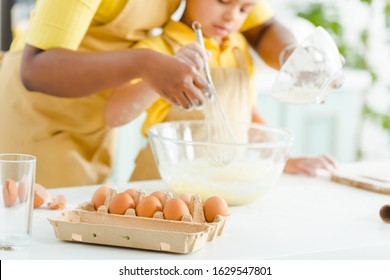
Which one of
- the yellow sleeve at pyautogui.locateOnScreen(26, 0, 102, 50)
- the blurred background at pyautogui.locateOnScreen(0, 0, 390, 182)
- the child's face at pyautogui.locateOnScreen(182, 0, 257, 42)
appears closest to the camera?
the yellow sleeve at pyautogui.locateOnScreen(26, 0, 102, 50)

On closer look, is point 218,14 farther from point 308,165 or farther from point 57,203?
point 57,203

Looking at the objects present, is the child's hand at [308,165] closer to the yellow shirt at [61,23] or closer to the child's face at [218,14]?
the child's face at [218,14]

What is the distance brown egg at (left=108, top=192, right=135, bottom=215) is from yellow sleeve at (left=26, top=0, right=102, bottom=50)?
1.57 feet

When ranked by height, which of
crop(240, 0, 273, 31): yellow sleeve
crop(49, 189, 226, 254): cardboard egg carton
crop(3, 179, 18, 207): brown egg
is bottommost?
crop(49, 189, 226, 254): cardboard egg carton

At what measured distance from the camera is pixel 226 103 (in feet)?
6.16

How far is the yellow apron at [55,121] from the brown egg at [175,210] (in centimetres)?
67

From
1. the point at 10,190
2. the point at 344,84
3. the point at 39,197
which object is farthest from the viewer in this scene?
the point at 344,84

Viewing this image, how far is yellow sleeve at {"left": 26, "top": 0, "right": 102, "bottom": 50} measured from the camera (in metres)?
1.59

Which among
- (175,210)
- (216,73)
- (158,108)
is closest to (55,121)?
(158,108)

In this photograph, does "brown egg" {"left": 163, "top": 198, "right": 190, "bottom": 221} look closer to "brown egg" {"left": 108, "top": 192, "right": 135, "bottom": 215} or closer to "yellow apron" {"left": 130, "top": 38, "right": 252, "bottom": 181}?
"brown egg" {"left": 108, "top": 192, "right": 135, "bottom": 215}

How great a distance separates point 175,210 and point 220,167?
0.35 meters

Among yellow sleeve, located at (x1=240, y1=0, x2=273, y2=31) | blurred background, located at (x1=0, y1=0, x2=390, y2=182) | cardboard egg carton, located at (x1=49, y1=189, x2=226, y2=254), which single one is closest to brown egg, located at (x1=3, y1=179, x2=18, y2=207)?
cardboard egg carton, located at (x1=49, y1=189, x2=226, y2=254)

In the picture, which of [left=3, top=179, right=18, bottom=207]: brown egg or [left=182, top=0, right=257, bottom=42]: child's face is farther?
[left=182, top=0, right=257, bottom=42]: child's face
